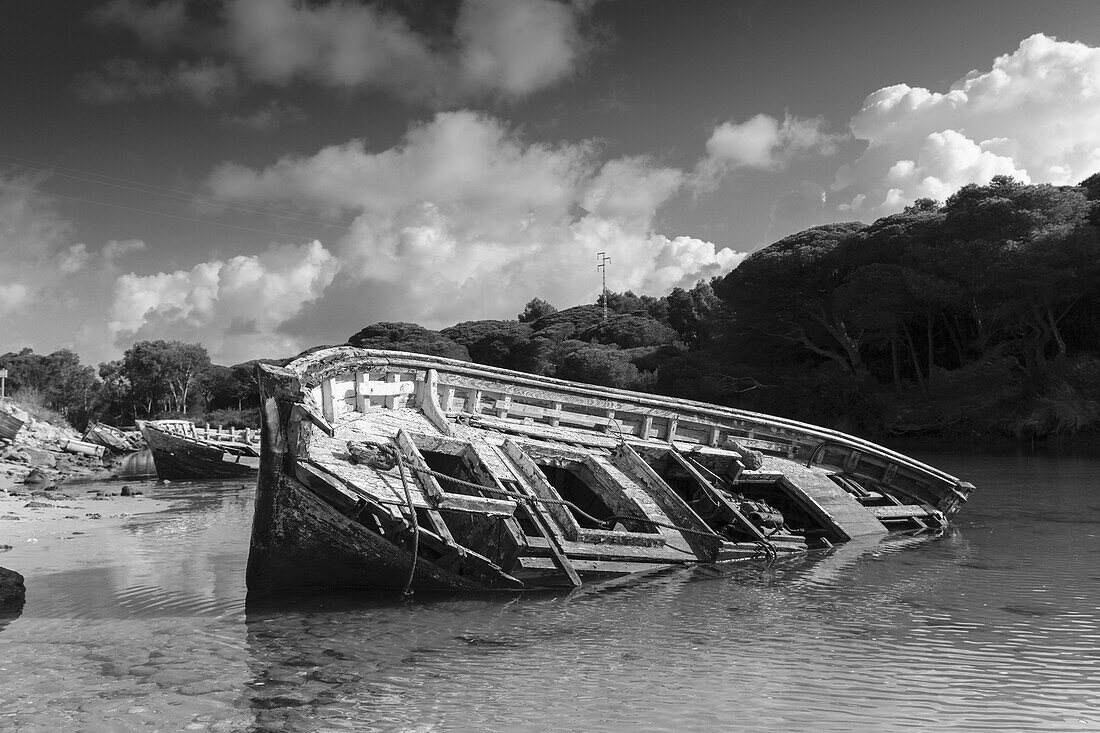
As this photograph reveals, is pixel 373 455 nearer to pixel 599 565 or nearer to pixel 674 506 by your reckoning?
pixel 599 565

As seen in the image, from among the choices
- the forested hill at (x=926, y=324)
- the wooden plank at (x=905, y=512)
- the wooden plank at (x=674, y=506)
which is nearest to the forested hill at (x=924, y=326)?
the forested hill at (x=926, y=324)

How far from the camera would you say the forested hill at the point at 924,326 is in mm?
31344

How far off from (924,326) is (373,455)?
3852cm

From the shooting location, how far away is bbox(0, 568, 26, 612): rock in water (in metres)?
7.44

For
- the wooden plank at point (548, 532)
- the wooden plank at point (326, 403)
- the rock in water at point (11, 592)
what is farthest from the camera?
the wooden plank at point (326, 403)

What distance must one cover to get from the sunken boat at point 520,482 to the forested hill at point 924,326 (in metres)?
21.9

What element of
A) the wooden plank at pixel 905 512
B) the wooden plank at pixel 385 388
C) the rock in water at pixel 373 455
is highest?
the wooden plank at pixel 385 388

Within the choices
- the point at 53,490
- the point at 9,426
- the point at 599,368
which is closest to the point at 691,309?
the point at 599,368

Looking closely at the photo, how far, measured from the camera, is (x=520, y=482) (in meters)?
8.63

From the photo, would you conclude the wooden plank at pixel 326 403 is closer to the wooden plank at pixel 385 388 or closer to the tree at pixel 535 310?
the wooden plank at pixel 385 388

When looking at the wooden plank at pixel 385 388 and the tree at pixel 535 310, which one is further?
the tree at pixel 535 310

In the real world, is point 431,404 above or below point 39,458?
above

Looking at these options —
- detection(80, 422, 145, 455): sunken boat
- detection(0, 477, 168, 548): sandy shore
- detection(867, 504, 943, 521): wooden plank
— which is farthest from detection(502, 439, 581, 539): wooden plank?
detection(80, 422, 145, 455): sunken boat

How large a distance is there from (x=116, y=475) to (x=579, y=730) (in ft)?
94.6
